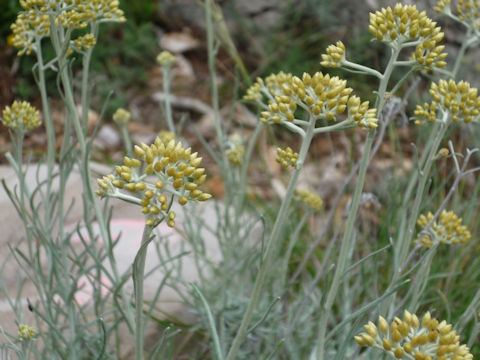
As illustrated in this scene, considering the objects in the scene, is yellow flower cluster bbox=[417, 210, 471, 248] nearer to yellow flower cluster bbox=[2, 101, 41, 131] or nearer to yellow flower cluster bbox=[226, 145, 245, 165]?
yellow flower cluster bbox=[226, 145, 245, 165]

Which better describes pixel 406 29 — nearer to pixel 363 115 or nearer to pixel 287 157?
pixel 363 115

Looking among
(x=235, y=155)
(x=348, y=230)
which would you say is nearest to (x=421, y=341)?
(x=348, y=230)

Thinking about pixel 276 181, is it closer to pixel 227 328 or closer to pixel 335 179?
pixel 335 179

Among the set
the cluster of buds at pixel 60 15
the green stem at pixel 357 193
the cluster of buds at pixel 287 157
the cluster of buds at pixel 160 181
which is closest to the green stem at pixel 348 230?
the green stem at pixel 357 193

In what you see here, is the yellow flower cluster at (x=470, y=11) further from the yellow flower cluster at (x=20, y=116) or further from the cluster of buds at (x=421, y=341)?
the yellow flower cluster at (x=20, y=116)

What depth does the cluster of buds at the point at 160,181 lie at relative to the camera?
0.85m

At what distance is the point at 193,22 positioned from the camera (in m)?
4.61

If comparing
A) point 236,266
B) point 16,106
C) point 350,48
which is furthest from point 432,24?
point 350,48

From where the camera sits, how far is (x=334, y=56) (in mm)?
1030

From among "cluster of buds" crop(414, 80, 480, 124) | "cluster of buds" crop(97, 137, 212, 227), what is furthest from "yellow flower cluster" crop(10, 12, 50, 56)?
"cluster of buds" crop(414, 80, 480, 124)

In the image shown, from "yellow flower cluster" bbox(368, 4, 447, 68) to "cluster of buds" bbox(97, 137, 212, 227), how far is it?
1.32ft

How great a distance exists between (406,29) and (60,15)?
0.69 metres

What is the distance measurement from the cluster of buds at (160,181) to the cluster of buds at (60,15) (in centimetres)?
45

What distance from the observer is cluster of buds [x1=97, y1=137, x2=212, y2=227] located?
0.85 m
